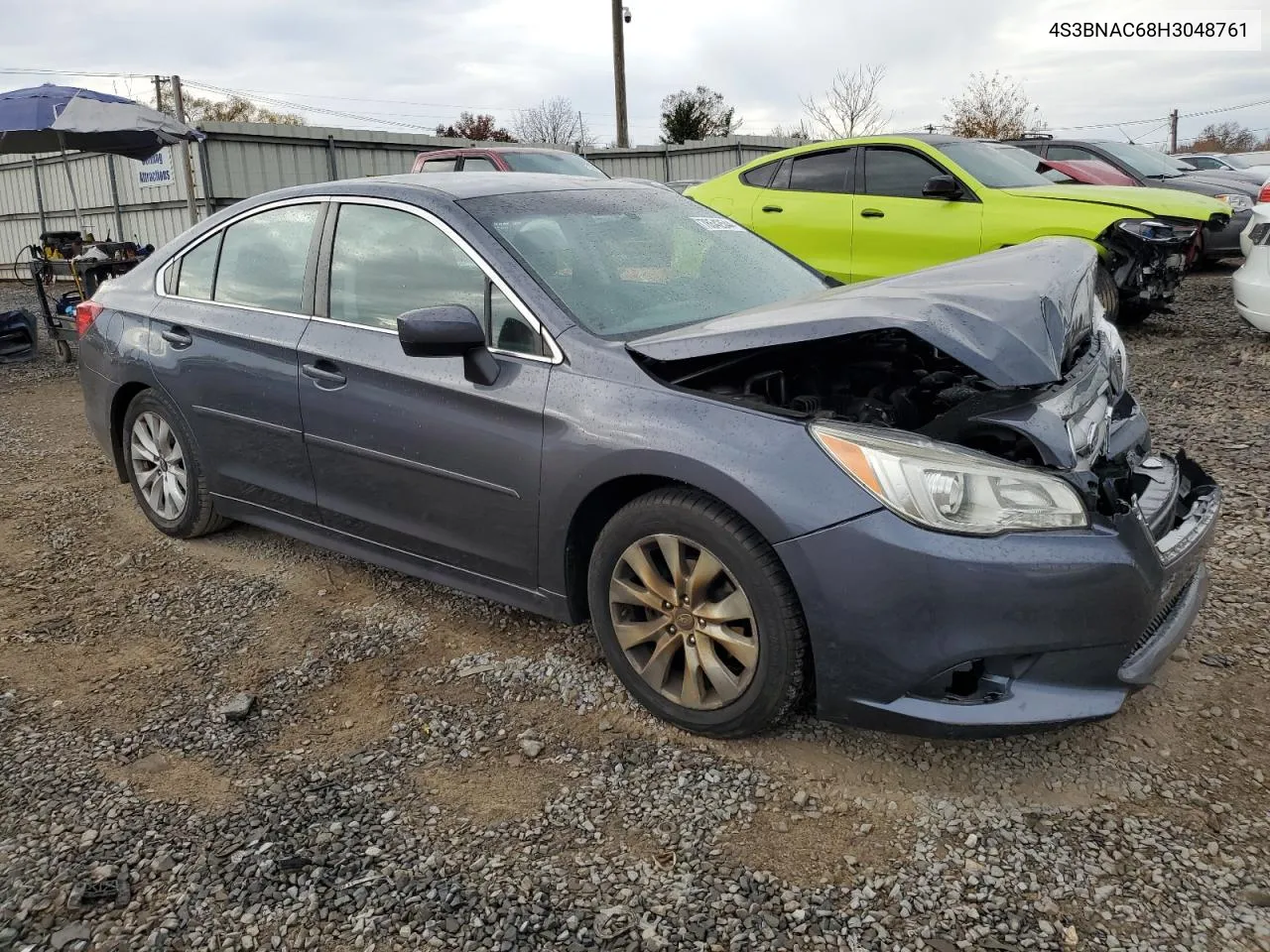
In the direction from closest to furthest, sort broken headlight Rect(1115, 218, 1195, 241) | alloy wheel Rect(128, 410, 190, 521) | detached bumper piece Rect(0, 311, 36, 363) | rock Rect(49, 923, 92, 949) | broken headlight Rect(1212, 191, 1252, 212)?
rock Rect(49, 923, 92, 949), alloy wheel Rect(128, 410, 190, 521), broken headlight Rect(1115, 218, 1195, 241), detached bumper piece Rect(0, 311, 36, 363), broken headlight Rect(1212, 191, 1252, 212)

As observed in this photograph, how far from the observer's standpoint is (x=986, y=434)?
2672 millimetres

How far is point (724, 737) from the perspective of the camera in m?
2.84

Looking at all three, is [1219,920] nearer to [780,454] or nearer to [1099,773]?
[1099,773]

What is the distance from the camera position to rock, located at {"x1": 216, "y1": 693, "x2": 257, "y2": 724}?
3131 mm

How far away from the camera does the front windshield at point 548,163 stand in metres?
11.1

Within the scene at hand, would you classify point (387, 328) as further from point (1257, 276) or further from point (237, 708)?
point (1257, 276)

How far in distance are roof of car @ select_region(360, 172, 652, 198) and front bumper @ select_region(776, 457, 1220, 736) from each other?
6.05ft

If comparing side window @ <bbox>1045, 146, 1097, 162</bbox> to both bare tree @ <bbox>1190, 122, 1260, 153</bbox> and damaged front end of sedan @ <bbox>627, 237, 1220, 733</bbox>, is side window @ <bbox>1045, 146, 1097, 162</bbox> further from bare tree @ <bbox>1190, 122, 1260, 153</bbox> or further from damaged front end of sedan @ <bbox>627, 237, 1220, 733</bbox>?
bare tree @ <bbox>1190, 122, 1260, 153</bbox>

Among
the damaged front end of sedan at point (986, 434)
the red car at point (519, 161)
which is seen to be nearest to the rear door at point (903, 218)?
the red car at point (519, 161)

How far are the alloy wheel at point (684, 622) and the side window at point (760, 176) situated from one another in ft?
21.8

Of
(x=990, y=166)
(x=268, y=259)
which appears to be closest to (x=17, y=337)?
(x=268, y=259)

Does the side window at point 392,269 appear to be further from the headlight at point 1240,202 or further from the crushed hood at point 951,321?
the headlight at point 1240,202

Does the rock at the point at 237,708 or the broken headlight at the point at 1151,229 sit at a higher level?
the broken headlight at the point at 1151,229

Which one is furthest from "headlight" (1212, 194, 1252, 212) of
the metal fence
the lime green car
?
the metal fence
